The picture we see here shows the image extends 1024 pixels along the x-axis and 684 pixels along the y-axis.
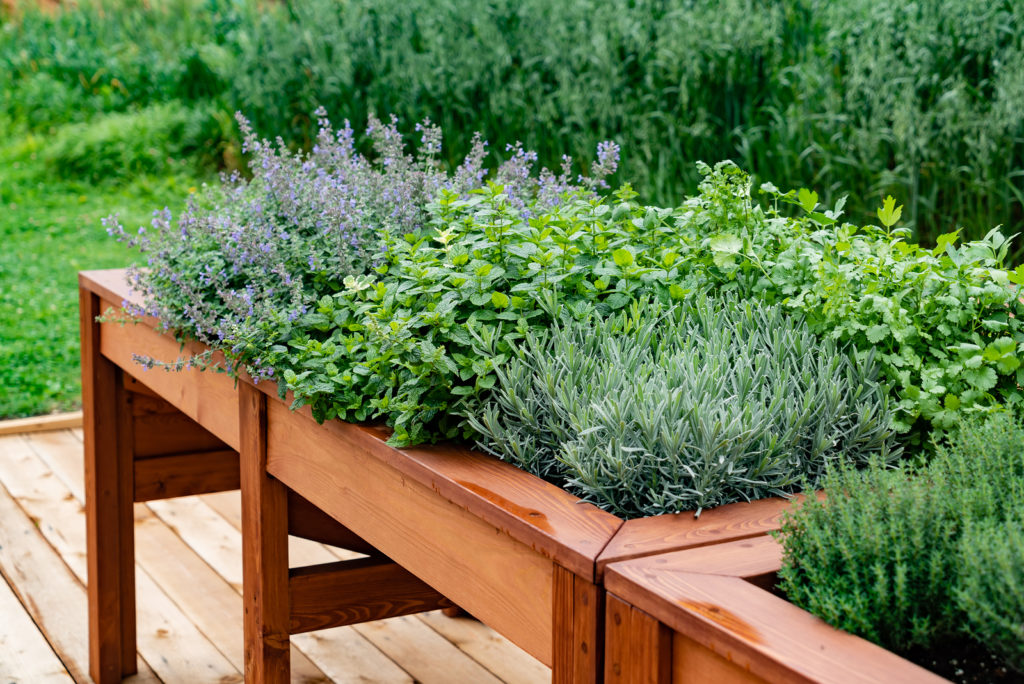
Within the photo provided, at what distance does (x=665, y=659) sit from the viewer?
1096 millimetres

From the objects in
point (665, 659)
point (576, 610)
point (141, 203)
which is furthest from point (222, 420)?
point (141, 203)

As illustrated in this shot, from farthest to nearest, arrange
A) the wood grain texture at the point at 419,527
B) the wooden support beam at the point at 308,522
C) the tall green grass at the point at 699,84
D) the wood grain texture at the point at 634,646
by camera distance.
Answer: the tall green grass at the point at 699,84, the wooden support beam at the point at 308,522, the wood grain texture at the point at 419,527, the wood grain texture at the point at 634,646

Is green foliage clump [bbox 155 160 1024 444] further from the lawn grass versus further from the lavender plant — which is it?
the lawn grass

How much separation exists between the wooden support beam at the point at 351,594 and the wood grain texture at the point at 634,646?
2.92ft

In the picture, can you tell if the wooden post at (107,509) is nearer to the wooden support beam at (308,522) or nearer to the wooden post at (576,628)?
the wooden support beam at (308,522)

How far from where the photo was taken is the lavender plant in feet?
5.98

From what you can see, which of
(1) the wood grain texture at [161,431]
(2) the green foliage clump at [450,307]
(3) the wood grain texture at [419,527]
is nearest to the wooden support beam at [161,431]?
(1) the wood grain texture at [161,431]

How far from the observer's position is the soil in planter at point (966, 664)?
102 centimetres

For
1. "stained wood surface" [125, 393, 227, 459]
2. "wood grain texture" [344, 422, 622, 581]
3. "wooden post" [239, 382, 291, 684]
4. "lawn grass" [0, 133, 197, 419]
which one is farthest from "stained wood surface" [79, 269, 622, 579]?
"lawn grass" [0, 133, 197, 419]

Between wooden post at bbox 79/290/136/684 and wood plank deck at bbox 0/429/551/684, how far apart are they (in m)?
0.11

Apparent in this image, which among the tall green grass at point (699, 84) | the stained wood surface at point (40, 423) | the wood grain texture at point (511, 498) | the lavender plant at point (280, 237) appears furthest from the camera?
the stained wood surface at point (40, 423)

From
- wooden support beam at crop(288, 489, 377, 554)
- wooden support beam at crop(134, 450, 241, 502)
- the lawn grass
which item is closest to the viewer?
wooden support beam at crop(288, 489, 377, 554)

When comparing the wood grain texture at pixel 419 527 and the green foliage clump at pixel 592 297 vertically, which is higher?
the green foliage clump at pixel 592 297

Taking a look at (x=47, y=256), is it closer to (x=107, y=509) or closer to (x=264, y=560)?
(x=107, y=509)
